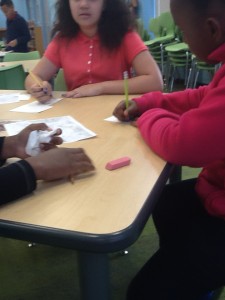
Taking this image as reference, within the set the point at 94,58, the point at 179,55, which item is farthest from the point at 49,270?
the point at 179,55

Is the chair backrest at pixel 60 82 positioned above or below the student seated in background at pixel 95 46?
below

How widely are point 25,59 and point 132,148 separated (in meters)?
2.62

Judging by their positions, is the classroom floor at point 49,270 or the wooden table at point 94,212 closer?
the wooden table at point 94,212

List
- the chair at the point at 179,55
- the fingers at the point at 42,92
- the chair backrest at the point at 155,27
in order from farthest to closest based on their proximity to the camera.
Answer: the chair backrest at the point at 155,27
the chair at the point at 179,55
the fingers at the point at 42,92

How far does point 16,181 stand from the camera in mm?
711

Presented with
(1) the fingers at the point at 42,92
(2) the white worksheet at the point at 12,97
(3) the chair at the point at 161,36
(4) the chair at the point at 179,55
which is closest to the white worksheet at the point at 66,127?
(1) the fingers at the point at 42,92

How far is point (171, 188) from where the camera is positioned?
110 centimetres

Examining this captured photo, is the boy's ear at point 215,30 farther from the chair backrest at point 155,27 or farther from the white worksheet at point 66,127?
the chair backrest at point 155,27

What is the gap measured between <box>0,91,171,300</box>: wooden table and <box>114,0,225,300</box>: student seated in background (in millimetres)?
98

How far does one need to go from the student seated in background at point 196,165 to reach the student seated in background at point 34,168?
0.20 metres

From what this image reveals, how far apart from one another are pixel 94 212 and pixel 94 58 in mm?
1241

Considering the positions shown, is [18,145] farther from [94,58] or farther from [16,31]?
[16,31]

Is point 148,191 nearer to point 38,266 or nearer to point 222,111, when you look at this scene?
point 222,111

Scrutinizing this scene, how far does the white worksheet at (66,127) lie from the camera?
1070 millimetres
